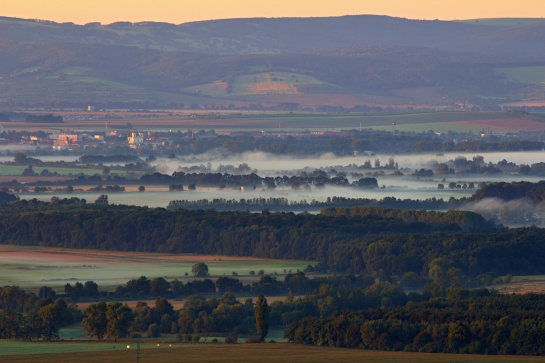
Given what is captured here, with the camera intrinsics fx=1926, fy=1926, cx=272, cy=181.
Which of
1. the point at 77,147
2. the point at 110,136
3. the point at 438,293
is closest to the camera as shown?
the point at 438,293

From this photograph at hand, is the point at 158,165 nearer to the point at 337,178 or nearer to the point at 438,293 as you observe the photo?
the point at 337,178

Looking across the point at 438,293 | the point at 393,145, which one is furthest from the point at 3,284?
Answer: the point at 393,145

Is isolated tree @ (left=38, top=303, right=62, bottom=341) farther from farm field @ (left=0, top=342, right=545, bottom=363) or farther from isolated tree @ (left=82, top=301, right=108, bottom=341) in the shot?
farm field @ (left=0, top=342, right=545, bottom=363)

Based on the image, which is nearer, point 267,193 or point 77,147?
point 267,193

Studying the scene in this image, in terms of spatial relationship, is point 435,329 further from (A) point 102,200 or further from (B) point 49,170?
(B) point 49,170

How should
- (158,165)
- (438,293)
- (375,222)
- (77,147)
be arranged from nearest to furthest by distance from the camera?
1. (438,293)
2. (375,222)
3. (158,165)
4. (77,147)

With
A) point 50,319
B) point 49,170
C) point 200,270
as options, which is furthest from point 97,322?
point 49,170

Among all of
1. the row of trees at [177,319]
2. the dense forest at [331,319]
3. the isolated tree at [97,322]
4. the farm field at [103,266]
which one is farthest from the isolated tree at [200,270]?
the isolated tree at [97,322]
